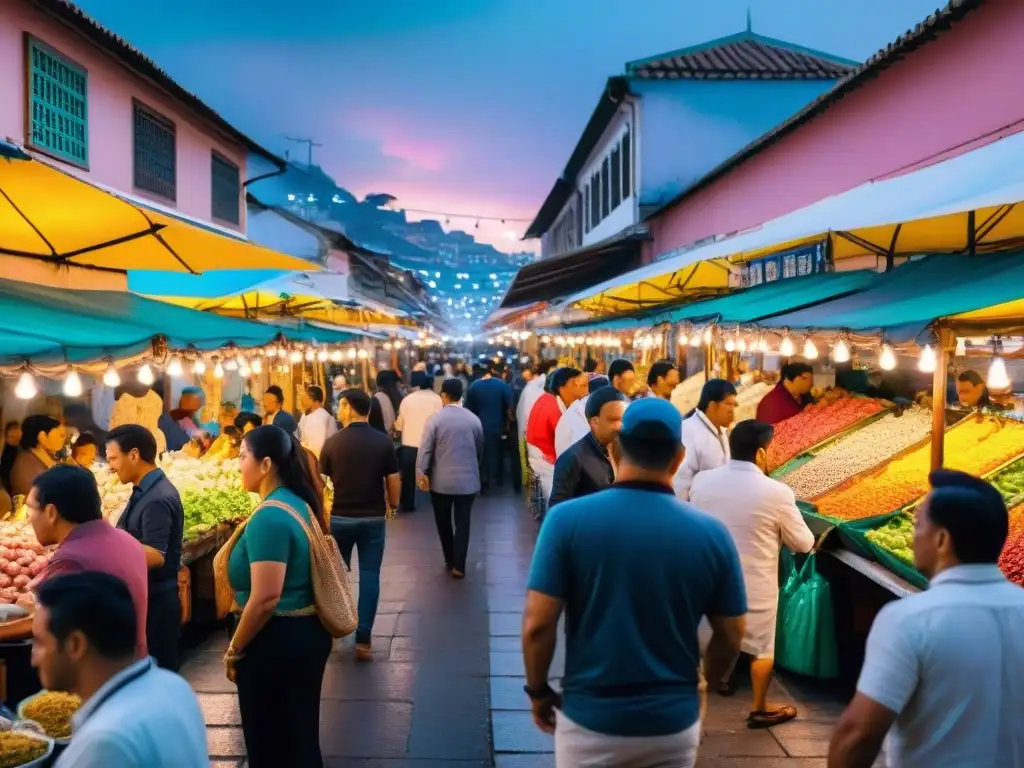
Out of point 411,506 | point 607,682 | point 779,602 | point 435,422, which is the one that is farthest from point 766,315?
point 411,506

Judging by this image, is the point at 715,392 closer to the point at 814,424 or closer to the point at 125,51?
the point at 814,424

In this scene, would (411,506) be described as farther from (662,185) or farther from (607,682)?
(662,185)

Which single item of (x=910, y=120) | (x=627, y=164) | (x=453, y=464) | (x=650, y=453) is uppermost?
(x=627, y=164)

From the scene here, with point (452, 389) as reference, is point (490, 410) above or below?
below

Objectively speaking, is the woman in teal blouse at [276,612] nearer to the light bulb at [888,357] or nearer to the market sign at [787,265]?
the light bulb at [888,357]

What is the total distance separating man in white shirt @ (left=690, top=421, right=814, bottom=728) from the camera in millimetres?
5254

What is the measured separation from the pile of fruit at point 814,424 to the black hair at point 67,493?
240 inches

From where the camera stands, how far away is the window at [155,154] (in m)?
13.9

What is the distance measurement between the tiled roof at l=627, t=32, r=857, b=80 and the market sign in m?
10.3

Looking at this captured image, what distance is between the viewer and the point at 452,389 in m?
8.90

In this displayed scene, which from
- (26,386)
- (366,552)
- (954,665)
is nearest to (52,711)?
(26,386)

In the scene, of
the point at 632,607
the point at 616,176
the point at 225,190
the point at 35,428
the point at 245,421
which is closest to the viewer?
the point at 632,607

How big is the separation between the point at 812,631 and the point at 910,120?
5.72m

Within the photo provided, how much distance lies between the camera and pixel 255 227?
25516mm
